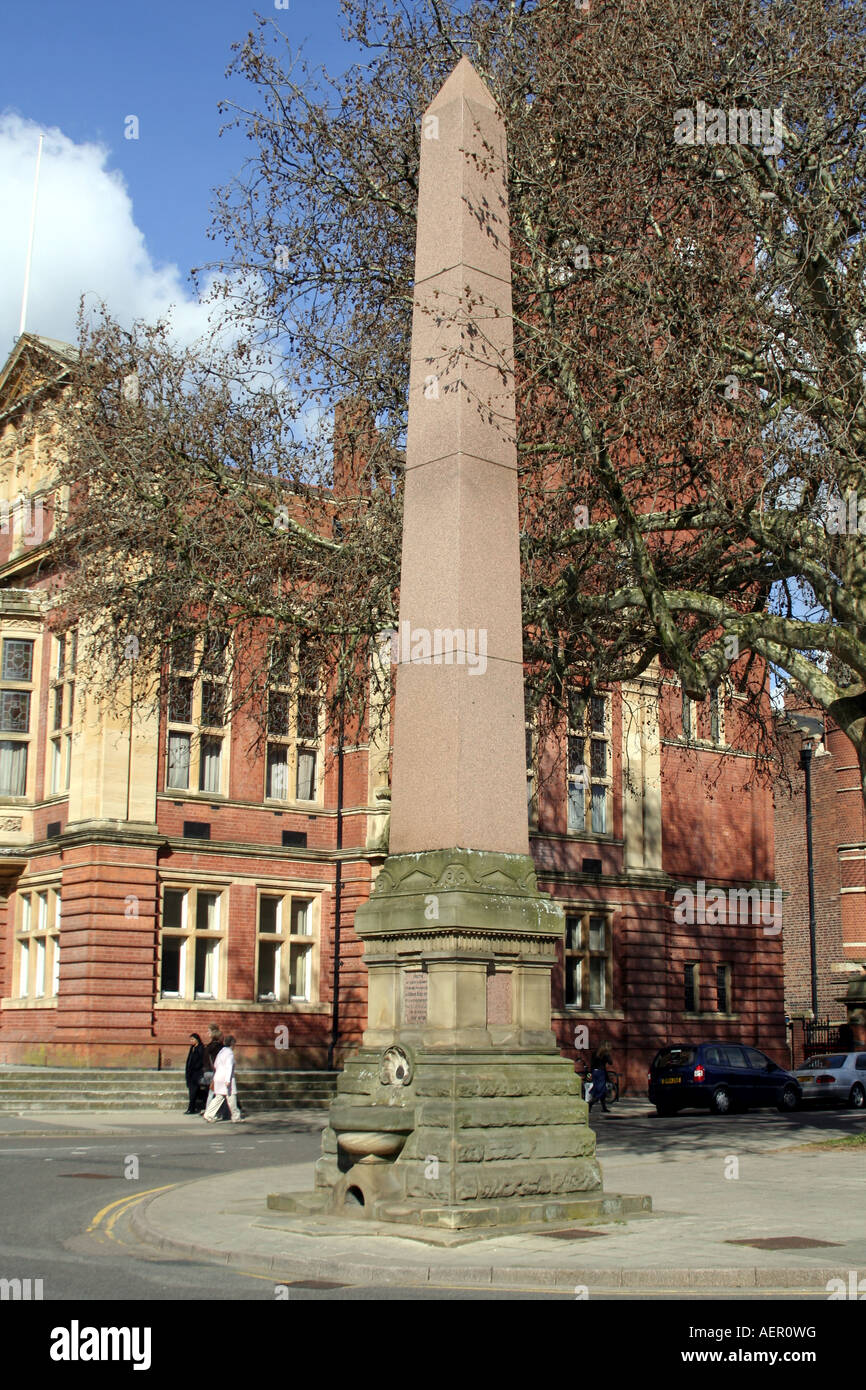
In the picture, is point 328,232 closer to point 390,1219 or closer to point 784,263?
point 784,263

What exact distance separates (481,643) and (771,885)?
33.5 meters

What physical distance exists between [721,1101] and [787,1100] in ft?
9.32

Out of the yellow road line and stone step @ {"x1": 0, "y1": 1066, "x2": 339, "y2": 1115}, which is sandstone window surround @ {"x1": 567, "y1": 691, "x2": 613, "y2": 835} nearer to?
stone step @ {"x1": 0, "y1": 1066, "x2": 339, "y2": 1115}

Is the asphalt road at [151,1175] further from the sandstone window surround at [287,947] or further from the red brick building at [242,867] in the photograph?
the sandstone window surround at [287,947]

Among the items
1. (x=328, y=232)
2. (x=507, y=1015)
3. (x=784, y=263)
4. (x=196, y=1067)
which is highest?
(x=328, y=232)

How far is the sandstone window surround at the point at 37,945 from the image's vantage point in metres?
32.6

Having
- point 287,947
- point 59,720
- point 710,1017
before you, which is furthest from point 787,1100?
point 59,720

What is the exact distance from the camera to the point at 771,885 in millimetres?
43750

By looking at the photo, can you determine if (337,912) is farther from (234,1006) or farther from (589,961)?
(589,961)

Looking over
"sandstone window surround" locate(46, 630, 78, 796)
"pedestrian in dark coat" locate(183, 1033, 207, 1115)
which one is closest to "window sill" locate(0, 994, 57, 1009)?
"sandstone window surround" locate(46, 630, 78, 796)

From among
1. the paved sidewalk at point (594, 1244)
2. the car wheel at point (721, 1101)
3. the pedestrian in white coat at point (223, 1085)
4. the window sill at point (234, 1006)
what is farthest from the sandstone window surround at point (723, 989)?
the paved sidewalk at point (594, 1244)

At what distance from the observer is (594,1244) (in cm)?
1017

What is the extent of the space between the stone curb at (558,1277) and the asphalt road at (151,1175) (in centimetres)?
21
